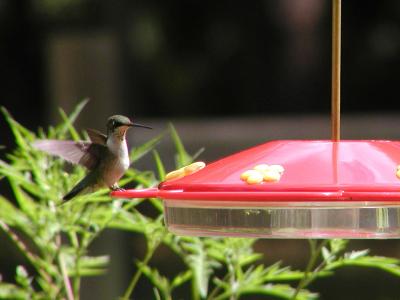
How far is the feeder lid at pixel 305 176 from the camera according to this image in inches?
71.8

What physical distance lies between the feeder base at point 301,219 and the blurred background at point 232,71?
4.15m

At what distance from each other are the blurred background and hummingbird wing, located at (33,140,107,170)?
11.7 ft

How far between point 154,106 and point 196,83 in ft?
1.72

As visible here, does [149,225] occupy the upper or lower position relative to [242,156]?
lower

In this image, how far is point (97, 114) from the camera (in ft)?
17.4

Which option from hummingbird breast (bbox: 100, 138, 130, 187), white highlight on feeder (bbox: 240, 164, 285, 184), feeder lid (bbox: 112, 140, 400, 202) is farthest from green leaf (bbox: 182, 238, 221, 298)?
white highlight on feeder (bbox: 240, 164, 285, 184)

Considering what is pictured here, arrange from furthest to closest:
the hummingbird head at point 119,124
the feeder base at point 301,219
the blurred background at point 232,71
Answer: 1. the blurred background at point 232,71
2. the hummingbird head at point 119,124
3. the feeder base at point 301,219

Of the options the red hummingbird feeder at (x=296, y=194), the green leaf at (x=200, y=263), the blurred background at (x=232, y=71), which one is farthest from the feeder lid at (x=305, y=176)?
the blurred background at (x=232, y=71)

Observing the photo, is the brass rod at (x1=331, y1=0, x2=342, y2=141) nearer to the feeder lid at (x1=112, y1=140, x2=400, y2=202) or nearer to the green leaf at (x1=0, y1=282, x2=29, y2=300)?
the feeder lid at (x1=112, y1=140, x2=400, y2=202)

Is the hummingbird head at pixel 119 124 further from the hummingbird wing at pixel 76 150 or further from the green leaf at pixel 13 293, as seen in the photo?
the green leaf at pixel 13 293

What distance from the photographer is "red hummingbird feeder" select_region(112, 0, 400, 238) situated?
72.6 inches

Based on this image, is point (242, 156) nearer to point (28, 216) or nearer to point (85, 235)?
point (85, 235)

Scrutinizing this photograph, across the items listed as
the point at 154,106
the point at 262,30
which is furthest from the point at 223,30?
the point at 154,106

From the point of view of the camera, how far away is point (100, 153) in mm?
2566
